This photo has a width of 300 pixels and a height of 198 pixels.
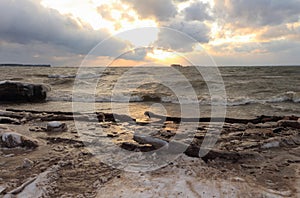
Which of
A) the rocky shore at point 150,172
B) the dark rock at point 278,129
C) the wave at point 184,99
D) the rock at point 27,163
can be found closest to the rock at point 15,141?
the rocky shore at point 150,172

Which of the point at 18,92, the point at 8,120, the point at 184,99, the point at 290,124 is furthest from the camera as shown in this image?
the point at 184,99

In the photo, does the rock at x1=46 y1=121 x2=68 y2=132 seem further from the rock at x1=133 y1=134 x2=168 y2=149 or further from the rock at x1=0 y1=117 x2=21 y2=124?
the rock at x1=133 y1=134 x2=168 y2=149

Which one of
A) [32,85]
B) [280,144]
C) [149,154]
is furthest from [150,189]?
[32,85]

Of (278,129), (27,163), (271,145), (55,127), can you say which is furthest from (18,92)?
(271,145)

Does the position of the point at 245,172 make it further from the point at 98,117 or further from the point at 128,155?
the point at 98,117

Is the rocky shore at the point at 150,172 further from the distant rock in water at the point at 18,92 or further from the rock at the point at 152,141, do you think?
the distant rock in water at the point at 18,92

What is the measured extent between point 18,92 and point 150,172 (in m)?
11.4

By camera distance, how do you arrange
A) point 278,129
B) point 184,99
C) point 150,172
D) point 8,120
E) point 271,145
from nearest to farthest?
1. point 150,172
2. point 271,145
3. point 278,129
4. point 8,120
5. point 184,99

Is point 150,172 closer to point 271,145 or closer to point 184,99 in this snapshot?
point 271,145

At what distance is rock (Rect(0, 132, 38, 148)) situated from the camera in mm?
6020

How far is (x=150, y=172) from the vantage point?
15.5 ft

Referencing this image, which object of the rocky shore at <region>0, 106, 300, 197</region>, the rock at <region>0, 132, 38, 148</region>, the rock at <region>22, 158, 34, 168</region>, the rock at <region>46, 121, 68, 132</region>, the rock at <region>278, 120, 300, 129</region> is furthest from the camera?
the rock at <region>278, 120, 300, 129</region>

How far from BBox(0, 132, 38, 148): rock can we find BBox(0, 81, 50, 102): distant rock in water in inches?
336

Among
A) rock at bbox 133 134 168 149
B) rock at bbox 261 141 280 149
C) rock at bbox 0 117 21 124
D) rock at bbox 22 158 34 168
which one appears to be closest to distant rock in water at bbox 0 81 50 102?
rock at bbox 0 117 21 124
